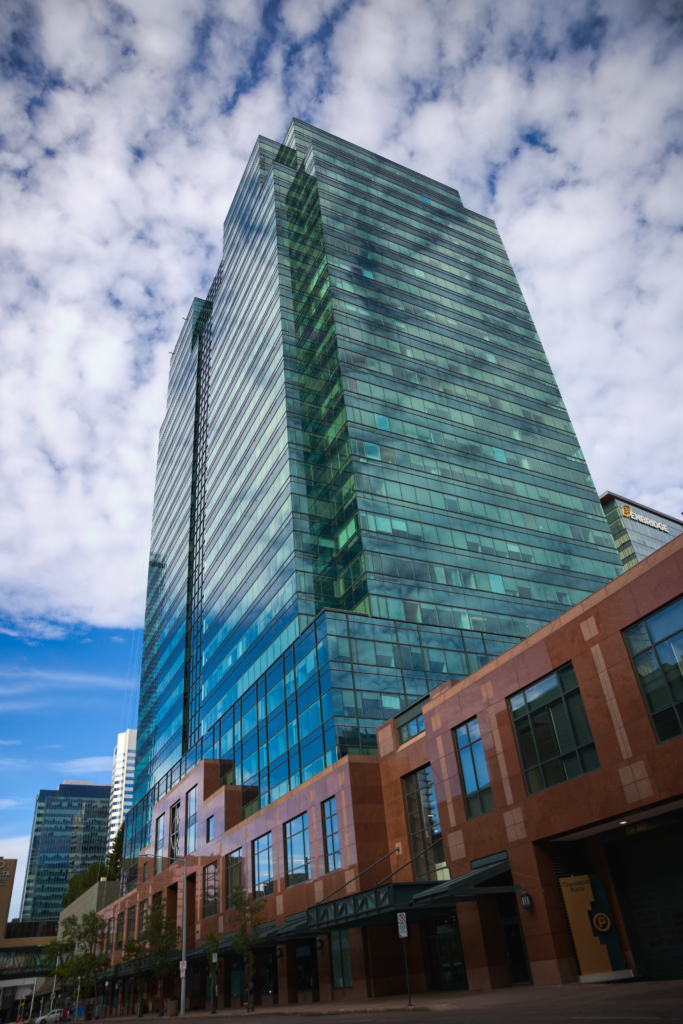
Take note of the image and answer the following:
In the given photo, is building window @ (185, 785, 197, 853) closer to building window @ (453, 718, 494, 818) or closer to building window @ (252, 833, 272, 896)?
building window @ (252, 833, 272, 896)

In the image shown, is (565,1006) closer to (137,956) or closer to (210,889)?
Answer: (210,889)

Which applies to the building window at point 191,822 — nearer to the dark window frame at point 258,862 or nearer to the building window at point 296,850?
the dark window frame at point 258,862

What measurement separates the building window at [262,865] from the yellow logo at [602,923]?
27.8m

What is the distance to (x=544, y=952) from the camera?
25.4m

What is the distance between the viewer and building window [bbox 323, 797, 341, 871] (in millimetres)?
39750

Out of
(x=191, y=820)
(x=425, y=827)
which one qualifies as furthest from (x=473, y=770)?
(x=191, y=820)

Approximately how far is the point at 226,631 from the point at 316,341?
2973cm

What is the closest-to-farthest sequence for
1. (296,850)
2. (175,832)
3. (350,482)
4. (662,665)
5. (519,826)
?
1. (662,665)
2. (519,826)
3. (296,850)
4. (350,482)
5. (175,832)

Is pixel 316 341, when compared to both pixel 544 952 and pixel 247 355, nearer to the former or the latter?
pixel 247 355

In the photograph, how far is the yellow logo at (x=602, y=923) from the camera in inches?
977

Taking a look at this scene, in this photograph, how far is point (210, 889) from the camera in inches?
2272

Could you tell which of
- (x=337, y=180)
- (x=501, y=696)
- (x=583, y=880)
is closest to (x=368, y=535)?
(x=501, y=696)

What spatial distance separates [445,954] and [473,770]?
10.2 metres

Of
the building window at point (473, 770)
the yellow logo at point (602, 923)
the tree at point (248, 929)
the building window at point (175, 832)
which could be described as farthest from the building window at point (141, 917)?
the yellow logo at point (602, 923)
